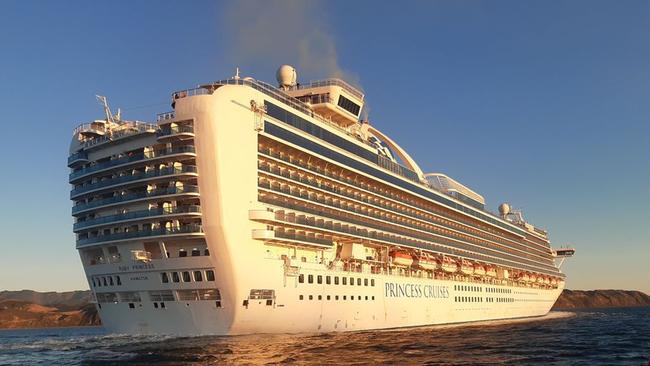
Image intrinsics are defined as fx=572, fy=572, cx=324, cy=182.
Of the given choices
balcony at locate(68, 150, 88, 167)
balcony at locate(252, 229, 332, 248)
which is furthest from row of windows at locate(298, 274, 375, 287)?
balcony at locate(68, 150, 88, 167)

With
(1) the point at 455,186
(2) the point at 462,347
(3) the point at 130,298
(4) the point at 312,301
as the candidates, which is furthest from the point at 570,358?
(1) the point at 455,186

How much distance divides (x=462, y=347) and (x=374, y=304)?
17.6m

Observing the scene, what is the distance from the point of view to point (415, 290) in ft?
219

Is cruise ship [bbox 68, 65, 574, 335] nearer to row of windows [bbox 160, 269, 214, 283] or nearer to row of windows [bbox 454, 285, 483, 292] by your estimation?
row of windows [bbox 160, 269, 214, 283]

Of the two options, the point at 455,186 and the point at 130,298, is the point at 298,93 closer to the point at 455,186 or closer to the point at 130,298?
the point at 130,298

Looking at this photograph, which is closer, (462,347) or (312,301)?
(462,347)

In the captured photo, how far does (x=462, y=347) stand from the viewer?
40812 millimetres

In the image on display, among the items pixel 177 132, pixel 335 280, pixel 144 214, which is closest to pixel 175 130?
pixel 177 132

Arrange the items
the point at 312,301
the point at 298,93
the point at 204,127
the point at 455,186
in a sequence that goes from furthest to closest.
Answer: the point at 455,186 → the point at 298,93 → the point at 312,301 → the point at 204,127

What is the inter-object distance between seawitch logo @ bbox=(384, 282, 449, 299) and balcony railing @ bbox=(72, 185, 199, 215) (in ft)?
84.2

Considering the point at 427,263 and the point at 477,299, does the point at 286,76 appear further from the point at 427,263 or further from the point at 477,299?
the point at 477,299

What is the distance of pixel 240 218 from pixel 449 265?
133 ft

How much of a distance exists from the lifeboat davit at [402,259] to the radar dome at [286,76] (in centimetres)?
2265

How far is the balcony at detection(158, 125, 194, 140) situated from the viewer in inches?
1750
